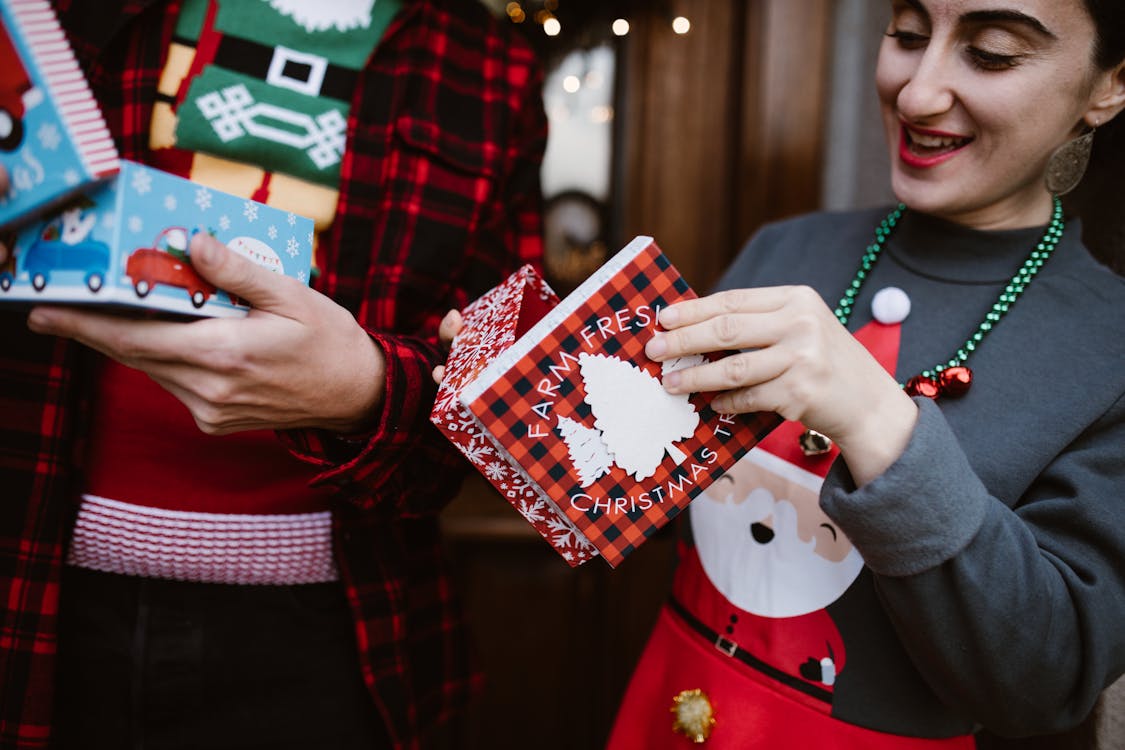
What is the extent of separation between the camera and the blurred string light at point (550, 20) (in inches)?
65.7

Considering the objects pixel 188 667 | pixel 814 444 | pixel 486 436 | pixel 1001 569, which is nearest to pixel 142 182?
pixel 486 436

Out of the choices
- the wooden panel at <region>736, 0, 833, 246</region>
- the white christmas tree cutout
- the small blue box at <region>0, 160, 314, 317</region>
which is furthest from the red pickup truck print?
the wooden panel at <region>736, 0, 833, 246</region>

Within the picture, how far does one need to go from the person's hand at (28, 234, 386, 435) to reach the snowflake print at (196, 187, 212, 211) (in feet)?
0.12

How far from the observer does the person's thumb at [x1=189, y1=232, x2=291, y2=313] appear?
0.61 meters

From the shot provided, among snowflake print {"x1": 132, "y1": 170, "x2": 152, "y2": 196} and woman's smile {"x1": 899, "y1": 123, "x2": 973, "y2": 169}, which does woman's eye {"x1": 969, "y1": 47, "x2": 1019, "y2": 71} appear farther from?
snowflake print {"x1": 132, "y1": 170, "x2": 152, "y2": 196}

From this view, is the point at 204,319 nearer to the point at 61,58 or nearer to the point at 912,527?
the point at 61,58

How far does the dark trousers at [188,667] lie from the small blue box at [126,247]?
42 cm

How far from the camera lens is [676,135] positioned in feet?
5.63

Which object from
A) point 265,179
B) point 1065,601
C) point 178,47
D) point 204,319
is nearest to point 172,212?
point 204,319

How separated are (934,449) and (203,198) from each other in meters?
0.65

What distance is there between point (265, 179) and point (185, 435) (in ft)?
1.01

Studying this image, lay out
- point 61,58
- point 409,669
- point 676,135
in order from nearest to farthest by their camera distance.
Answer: point 61,58 → point 409,669 → point 676,135

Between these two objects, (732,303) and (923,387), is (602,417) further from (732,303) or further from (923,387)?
(923,387)

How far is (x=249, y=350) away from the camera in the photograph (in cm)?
66
